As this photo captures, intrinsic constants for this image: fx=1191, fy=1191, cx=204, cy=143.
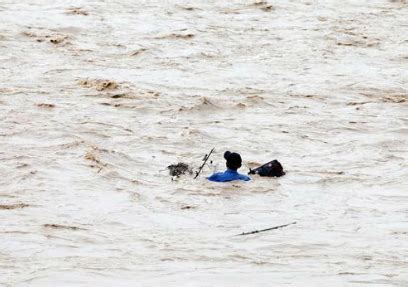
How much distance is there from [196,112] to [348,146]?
7.16ft

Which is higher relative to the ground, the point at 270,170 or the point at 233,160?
the point at 233,160

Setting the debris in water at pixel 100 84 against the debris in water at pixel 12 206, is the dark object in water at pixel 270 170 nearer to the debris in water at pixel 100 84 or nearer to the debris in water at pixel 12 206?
the debris in water at pixel 12 206

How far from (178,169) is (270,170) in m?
0.99

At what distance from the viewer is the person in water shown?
12.2 m

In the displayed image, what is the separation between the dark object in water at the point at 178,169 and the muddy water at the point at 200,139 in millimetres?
150

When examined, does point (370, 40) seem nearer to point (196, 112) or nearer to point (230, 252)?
point (196, 112)

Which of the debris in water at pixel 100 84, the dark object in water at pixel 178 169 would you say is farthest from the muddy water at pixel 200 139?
the dark object in water at pixel 178 169

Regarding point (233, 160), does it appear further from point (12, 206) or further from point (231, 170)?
point (12, 206)

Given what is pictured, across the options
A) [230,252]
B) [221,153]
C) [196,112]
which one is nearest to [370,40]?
[196,112]

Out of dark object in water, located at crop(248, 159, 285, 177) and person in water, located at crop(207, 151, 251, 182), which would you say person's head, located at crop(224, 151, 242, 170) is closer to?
person in water, located at crop(207, 151, 251, 182)

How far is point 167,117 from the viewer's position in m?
15.1

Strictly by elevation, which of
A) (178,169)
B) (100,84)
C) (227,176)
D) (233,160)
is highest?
(233,160)

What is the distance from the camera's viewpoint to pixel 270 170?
1270 cm

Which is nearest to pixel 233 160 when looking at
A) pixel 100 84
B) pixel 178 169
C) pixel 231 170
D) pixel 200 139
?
pixel 231 170
